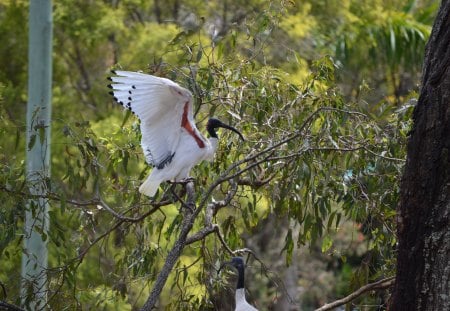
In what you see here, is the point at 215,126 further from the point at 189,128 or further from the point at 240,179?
the point at 240,179

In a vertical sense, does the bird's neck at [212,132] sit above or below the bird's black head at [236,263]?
above

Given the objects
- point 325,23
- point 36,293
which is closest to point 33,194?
point 36,293

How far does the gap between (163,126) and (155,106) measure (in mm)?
273

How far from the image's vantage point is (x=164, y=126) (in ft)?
21.1

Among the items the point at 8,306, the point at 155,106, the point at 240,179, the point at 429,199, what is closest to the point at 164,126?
the point at 155,106

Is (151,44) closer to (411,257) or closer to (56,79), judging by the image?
(56,79)

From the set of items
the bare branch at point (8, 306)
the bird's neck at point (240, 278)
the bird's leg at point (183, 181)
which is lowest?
the bird's neck at point (240, 278)

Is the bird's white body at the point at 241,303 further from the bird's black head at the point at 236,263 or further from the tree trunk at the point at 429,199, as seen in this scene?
the tree trunk at the point at 429,199

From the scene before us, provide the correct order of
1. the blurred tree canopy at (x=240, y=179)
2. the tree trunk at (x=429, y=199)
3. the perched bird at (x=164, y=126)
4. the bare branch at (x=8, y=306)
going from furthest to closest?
the perched bird at (x=164, y=126) → the blurred tree canopy at (x=240, y=179) → the bare branch at (x=8, y=306) → the tree trunk at (x=429, y=199)

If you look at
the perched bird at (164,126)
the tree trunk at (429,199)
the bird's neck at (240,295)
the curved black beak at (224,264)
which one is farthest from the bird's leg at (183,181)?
the tree trunk at (429,199)

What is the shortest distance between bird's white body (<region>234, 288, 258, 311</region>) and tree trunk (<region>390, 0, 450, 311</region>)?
1.76 meters

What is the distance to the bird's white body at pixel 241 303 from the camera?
631 cm

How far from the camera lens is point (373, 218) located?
618 centimetres

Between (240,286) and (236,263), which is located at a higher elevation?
(236,263)
